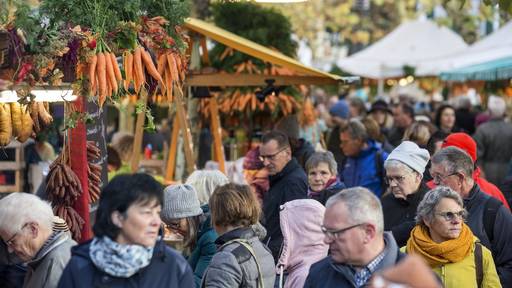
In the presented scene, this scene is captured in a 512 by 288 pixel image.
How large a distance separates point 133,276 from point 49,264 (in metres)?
0.90

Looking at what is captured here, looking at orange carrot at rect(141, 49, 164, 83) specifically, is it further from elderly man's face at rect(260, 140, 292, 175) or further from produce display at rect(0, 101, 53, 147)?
elderly man's face at rect(260, 140, 292, 175)

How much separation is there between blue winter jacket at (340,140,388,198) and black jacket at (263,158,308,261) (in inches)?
92.9

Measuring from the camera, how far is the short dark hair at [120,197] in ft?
13.7

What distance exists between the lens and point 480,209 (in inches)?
257

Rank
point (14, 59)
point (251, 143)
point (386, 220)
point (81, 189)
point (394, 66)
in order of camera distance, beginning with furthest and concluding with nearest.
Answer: point (394, 66) < point (251, 143) < point (386, 220) < point (81, 189) < point (14, 59)

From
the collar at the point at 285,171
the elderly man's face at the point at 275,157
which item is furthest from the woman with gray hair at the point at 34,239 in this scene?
the elderly man's face at the point at 275,157

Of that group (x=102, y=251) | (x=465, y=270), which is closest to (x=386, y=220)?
(x=465, y=270)

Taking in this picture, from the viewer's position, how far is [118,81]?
608cm

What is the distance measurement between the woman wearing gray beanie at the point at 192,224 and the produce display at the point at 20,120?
3.05ft

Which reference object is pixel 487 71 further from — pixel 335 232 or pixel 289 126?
pixel 335 232

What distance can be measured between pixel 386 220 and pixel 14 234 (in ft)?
9.63

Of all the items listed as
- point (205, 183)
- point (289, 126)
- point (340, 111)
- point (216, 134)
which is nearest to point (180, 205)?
point (205, 183)

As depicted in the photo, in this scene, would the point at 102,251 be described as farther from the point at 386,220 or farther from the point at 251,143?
the point at 251,143

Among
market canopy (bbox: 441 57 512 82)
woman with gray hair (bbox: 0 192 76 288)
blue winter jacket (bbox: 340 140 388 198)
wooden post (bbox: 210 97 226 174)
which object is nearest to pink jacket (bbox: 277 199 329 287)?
woman with gray hair (bbox: 0 192 76 288)
